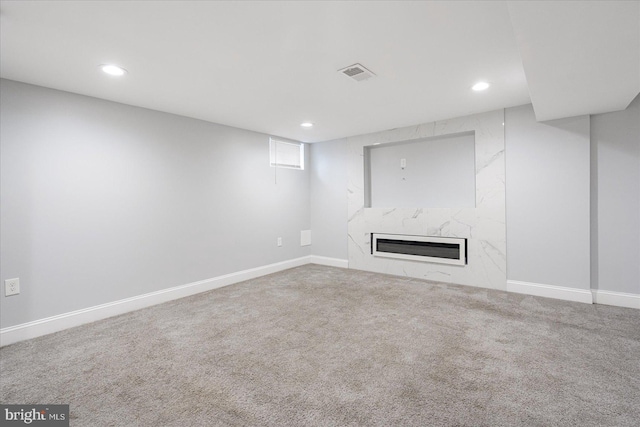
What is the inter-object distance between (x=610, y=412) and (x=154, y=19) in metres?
3.36

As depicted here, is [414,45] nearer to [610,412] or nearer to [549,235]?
[610,412]

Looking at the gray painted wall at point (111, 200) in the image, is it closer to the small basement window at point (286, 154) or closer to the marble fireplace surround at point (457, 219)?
the small basement window at point (286, 154)

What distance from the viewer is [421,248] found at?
14.1 ft

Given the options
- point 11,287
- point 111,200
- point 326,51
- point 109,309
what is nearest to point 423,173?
point 326,51

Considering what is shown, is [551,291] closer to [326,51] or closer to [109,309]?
[326,51]

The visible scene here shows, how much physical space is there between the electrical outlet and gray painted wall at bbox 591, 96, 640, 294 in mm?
5671

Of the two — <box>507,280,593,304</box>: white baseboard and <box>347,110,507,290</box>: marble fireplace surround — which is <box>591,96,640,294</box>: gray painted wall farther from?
<box>347,110,507,290</box>: marble fireplace surround

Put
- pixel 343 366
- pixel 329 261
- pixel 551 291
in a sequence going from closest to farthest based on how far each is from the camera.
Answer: pixel 343 366 → pixel 551 291 → pixel 329 261

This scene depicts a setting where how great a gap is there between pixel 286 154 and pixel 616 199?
435cm

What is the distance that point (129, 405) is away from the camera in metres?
1.63

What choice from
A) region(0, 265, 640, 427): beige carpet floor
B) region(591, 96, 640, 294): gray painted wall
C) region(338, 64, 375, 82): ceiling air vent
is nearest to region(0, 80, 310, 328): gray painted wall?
region(0, 265, 640, 427): beige carpet floor

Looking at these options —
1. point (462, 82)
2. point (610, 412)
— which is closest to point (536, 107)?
point (462, 82)

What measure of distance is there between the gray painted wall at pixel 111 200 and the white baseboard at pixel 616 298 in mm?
4285

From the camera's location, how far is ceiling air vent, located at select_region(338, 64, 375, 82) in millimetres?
2373
